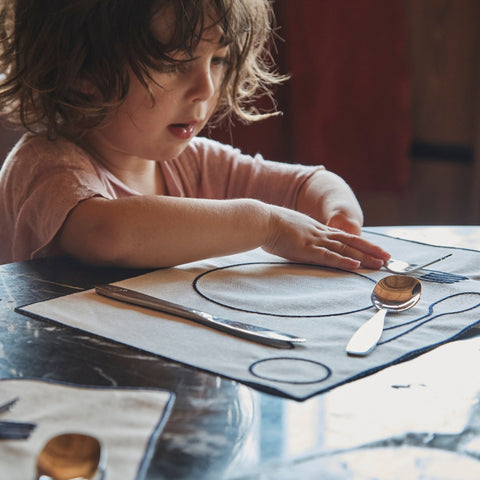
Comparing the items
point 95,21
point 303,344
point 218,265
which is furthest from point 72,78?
point 303,344

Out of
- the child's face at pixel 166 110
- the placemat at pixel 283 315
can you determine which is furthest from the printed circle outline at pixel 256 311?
the child's face at pixel 166 110

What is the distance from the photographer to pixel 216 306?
670mm

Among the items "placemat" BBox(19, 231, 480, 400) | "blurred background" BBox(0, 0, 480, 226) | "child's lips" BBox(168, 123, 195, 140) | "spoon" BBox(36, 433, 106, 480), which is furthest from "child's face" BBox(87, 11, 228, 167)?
"blurred background" BBox(0, 0, 480, 226)

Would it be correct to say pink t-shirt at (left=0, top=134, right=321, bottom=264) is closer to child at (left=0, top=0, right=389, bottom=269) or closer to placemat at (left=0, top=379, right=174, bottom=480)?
child at (left=0, top=0, right=389, bottom=269)

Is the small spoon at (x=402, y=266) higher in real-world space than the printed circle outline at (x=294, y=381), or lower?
higher

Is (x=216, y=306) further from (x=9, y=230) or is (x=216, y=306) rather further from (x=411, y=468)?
(x=9, y=230)

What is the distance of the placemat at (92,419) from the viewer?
1.32 feet

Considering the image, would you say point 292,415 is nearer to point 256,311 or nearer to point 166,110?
point 256,311

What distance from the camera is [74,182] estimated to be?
0.92 meters

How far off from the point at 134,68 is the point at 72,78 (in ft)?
0.34

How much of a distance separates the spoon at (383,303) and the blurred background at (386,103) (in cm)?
139

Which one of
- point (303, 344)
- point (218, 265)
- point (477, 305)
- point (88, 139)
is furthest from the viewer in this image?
point (88, 139)

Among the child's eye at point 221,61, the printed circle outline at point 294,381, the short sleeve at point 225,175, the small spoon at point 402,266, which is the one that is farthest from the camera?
the short sleeve at point 225,175

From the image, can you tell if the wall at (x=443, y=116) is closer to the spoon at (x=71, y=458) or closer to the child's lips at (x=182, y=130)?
the child's lips at (x=182, y=130)
